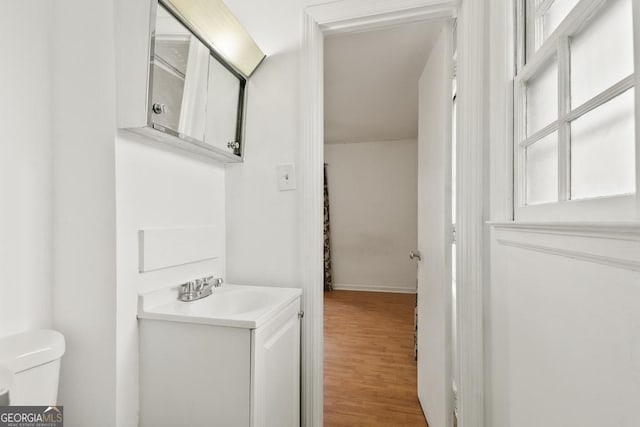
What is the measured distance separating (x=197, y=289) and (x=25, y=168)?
0.74m

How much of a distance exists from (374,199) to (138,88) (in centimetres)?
407

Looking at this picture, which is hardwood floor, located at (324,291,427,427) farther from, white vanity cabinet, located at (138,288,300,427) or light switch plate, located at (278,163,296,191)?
light switch plate, located at (278,163,296,191)

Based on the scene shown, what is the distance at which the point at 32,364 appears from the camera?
2.89ft

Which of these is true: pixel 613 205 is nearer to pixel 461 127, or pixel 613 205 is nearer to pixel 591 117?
pixel 591 117

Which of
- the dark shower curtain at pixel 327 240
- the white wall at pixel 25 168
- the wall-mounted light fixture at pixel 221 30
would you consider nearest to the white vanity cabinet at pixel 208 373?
the white wall at pixel 25 168

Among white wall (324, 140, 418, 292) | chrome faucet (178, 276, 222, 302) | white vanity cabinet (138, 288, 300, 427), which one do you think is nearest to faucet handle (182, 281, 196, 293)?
chrome faucet (178, 276, 222, 302)

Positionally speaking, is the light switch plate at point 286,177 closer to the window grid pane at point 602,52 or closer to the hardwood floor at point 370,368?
the window grid pane at point 602,52

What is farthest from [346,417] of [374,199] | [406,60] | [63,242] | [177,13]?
[374,199]

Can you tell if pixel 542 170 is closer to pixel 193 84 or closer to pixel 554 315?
pixel 554 315

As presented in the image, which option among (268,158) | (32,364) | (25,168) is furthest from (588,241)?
(25,168)

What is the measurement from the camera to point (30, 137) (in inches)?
40.3

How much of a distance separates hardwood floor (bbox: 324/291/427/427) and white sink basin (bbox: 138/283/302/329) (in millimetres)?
902

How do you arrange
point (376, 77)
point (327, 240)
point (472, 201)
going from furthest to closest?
point (327, 240)
point (376, 77)
point (472, 201)

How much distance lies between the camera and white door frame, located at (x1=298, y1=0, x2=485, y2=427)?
1225 mm
